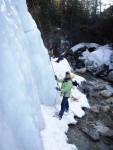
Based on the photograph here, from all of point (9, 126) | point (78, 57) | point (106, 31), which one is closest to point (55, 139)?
point (9, 126)

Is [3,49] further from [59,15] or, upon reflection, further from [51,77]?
[59,15]

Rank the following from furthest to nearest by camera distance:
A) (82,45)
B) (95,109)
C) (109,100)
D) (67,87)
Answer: (82,45)
(109,100)
(95,109)
(67,87)

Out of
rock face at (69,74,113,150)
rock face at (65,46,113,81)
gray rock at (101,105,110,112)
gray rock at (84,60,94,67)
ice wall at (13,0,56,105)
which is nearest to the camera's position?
rock face at (69,74,113,150)

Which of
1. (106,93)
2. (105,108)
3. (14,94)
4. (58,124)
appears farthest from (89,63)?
(14,94)

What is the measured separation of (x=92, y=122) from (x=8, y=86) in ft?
18.9

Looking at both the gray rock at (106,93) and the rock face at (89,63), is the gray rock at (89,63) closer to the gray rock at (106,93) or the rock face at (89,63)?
the rock face at (89,63)

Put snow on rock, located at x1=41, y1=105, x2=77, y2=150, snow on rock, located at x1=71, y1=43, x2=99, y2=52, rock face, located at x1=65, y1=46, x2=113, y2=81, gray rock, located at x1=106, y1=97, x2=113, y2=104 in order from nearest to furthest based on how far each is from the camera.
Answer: snow on rock, located at x1=41, y1=105, x2=77, y2=150, gray rock, located at x1=106, y1=97, x2=113, y2=104, rock face, located at x1=65, y1=46, x2=113, y2=81, snow on rock, located at x1=71, y1=43, x2=99, y2=52

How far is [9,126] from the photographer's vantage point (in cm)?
607

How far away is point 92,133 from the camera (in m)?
10.0

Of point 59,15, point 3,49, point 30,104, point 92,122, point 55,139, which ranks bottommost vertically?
point 59,15

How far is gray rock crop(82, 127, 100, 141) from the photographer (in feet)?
32.3

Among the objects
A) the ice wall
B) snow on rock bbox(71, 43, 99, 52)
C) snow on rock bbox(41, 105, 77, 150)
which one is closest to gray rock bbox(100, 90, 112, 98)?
the ice wall

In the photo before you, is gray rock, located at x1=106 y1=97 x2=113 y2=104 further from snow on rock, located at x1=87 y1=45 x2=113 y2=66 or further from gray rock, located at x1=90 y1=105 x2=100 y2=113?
snow on rock, located at x1=87 y1=45 x2=113 y2=66

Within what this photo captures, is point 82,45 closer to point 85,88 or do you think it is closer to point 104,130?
point 85,88
